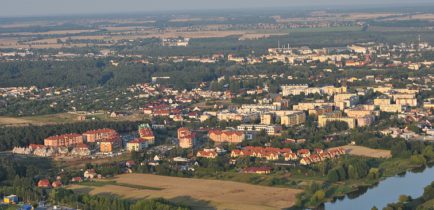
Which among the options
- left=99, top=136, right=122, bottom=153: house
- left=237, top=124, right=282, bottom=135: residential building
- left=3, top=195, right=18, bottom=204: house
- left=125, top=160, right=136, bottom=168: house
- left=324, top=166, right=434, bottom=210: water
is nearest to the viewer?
left=324, top=166, right=434, bottom=210: water

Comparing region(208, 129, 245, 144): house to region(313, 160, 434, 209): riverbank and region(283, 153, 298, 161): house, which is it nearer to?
region(283, 153, 298, 161): house

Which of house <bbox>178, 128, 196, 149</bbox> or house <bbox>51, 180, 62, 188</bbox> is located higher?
house <bbox>51, 180, 62, 188</bbox>

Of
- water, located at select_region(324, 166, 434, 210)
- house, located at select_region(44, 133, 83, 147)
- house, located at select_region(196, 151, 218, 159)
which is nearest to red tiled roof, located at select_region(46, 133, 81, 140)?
house, located at select_region(44, 133, 83, 147)

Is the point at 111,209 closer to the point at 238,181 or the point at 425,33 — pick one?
the point at 238,181

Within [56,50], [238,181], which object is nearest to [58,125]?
[238,181]

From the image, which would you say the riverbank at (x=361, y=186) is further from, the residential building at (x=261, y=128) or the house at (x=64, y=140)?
the house at (x=64, y=140)

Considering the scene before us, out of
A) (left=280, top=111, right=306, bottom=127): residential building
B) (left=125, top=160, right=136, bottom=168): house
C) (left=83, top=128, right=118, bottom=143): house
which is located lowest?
(left=280, top=111, right=306, bottom=127): residential building
